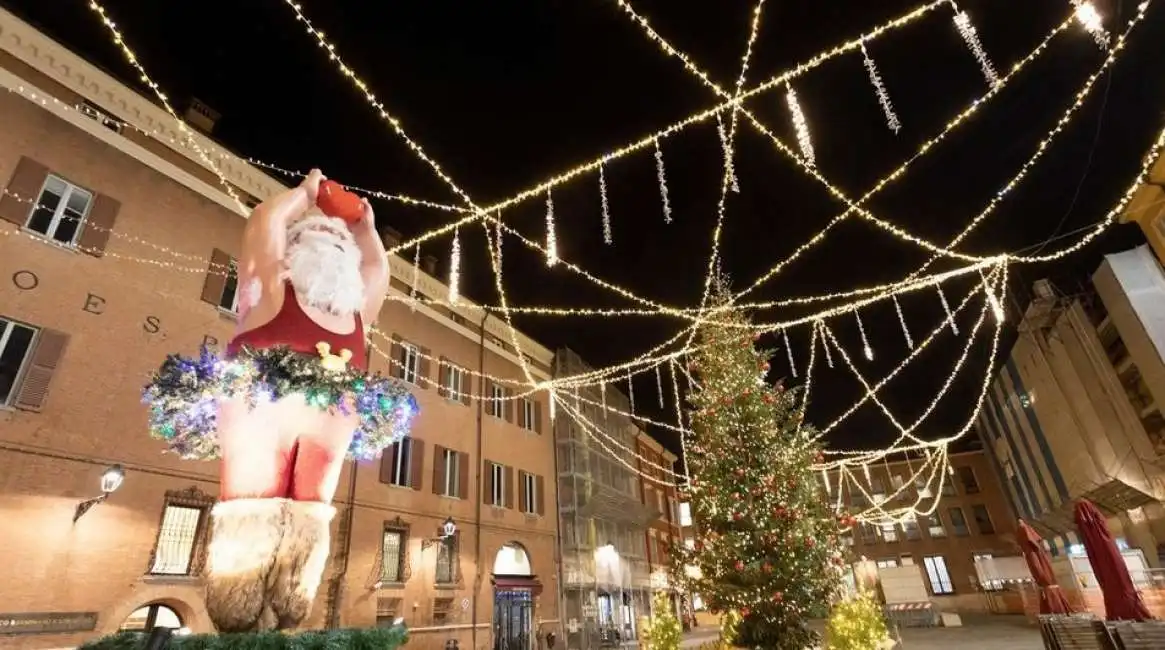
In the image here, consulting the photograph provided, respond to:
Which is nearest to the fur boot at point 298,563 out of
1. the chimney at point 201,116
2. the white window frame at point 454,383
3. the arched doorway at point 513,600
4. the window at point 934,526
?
the chimney at point 201,116

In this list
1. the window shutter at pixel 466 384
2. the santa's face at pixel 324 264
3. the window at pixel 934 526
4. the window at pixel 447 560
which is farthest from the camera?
the window at pixel 934 526

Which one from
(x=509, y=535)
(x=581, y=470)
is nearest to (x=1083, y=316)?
(x=581, y=470)

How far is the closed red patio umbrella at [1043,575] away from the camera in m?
10.9

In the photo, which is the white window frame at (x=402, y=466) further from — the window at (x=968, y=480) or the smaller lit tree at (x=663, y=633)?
the window at (x=968, y=480)

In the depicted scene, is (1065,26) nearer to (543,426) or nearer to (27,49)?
(27,49)

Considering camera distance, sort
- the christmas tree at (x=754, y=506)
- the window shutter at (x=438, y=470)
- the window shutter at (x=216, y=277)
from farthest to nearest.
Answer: the window shutter at (x=438, y=470)
the window shutter at (x=216, y=277)
the christmas tree at (x=754, y=506)

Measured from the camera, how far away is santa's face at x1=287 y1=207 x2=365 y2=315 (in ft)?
15.4

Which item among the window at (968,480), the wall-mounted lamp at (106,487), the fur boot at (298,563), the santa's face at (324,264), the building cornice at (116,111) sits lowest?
the fur boot at (298,563)

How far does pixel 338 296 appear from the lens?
4809 mm

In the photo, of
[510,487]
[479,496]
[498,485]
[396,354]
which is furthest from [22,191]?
[510,487]

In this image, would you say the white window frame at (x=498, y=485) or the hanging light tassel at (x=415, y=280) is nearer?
the hanging light tassel at (x=415, y=280)

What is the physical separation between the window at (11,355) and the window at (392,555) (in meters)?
7.79

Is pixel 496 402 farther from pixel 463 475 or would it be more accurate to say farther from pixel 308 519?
pixel 308 519

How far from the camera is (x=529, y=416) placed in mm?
21844
